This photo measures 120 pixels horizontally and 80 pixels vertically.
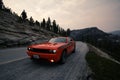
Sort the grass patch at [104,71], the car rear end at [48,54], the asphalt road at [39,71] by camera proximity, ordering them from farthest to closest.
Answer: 1. the car rear end at [48,54]
2. the grass patch at [104,71]
3. the asphalt road at [39,71]

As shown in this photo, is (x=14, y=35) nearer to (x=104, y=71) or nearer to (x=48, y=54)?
(x=48, y=54)

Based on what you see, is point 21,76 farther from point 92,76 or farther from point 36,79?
point 92,76

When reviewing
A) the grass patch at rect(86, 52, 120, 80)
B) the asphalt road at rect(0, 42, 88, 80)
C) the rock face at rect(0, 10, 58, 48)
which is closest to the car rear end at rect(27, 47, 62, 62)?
the asphalt road at rect(0, 42, 88, 80)

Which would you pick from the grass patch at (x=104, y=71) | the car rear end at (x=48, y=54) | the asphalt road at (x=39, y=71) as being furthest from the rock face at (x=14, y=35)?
the grass patch at (x=104, y=71)

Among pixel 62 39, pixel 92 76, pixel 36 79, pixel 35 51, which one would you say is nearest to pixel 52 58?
pixel 35 51

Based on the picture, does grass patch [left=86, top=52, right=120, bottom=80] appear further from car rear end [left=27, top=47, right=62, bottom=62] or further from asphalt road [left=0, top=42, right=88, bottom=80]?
car rear end [left=27, top=47, right=62, bottom=62]

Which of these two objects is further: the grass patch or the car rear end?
the car rear end

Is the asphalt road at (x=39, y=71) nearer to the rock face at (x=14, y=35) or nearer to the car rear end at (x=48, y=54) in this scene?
the car rear end at (x=48, y=54)

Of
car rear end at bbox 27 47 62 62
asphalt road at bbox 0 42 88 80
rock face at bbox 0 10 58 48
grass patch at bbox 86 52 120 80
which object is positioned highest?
rock face at bbox 0 10 58 48

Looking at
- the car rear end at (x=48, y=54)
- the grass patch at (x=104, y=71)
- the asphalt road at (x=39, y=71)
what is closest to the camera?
the asphalt road at (x=39, y=71)

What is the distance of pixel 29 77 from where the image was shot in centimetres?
418

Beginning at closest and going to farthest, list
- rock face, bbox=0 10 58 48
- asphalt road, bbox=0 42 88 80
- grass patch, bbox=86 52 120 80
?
1. asphalt road, bbox=0 42 88 80
2. grass patch, bbox=86 52 120 80
3. rock face, bbox=0 10 58 48

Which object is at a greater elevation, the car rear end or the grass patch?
the car rear end

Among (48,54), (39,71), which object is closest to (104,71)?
(48,54)
